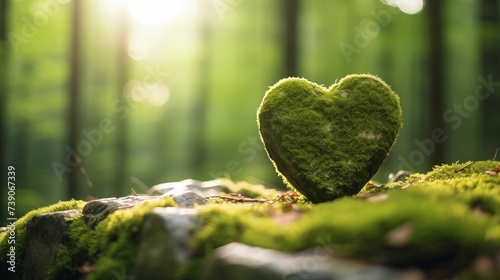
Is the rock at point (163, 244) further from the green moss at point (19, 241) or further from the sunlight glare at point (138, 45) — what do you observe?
the sunlight glare at point (138, 45)

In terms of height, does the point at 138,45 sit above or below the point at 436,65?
above

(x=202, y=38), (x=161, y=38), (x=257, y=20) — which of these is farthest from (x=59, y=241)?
(x=161, y=38)

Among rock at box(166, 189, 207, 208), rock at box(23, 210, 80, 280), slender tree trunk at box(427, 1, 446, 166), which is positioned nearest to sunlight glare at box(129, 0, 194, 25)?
slender tree trunk at box(427, 1, 446, 166)

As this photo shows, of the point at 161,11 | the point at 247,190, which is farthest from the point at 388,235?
the point at 161,11

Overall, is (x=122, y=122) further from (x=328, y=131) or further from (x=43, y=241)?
(x=328, y=131)

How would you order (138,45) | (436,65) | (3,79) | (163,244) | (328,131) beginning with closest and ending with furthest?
(163,244), (328,131), (436,65), (3,79), (138,45)

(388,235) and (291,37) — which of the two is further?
(291,37)

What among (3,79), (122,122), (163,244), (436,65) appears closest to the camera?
(163,244)

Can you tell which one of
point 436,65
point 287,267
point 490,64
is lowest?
point 287,267
